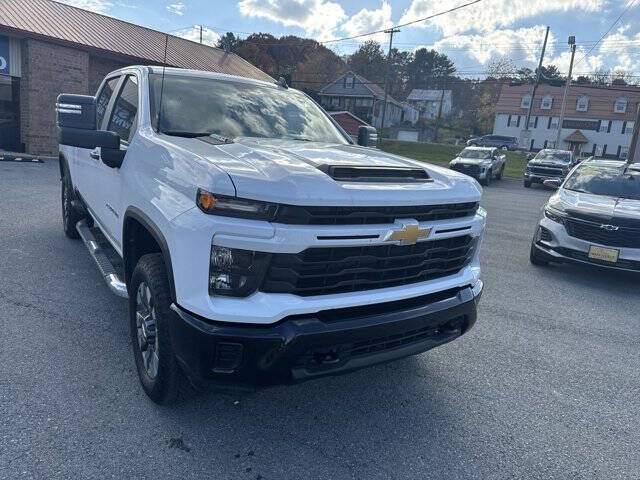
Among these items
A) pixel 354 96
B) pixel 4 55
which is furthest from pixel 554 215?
pixel 354 96

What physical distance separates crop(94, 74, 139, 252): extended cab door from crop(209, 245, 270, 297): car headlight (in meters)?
1.43

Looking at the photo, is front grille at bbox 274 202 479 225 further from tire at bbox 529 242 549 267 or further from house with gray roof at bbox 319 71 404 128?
house with gray roof at bbox 319 71 404 128

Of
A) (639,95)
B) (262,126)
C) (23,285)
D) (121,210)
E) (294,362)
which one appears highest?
(639,95)

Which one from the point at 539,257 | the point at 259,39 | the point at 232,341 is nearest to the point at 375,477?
the point at 232,341

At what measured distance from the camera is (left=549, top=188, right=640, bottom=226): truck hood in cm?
575

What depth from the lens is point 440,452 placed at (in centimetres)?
264

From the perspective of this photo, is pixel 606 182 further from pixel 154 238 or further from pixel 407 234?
pixel 154 238

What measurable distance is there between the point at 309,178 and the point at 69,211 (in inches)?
184

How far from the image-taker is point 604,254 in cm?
580

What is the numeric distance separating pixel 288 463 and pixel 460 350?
193cm

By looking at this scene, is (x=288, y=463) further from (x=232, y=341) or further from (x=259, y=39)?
(x=259, y=39)

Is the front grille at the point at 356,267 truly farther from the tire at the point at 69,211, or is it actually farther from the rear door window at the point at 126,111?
the tire at the point at 69,211

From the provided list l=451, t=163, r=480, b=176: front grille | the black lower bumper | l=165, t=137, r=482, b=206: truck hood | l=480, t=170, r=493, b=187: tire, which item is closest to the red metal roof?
l=451, t=163, r=480, b=176: front grille

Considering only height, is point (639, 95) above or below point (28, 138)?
above
